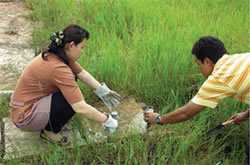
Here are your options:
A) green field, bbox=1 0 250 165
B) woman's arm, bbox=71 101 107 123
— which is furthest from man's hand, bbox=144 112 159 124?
woman's arm, bbox=71 101 107 123

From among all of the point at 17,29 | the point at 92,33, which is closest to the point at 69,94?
the point at 92,33

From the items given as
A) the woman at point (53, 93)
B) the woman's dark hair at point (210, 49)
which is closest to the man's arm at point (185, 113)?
the woman's dark hair at point (210, 49)

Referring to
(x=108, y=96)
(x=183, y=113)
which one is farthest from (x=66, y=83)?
(x=183, y=113)

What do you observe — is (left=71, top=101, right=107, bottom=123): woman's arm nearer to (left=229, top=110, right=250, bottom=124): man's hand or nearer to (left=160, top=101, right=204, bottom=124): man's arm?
(left=160, top=101, right=204, bottom=124): man's arm

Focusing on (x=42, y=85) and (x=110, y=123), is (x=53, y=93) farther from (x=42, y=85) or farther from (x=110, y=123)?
(x=110, y=123)

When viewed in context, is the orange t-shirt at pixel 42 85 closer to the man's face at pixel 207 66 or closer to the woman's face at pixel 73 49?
the woman's face at pixel 73 49

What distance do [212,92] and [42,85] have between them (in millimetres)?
1154

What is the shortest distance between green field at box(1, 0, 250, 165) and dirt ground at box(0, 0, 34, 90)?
161 mm

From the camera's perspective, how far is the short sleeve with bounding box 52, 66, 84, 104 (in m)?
3.10

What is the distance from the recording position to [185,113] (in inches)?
116

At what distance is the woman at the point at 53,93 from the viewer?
123 inches

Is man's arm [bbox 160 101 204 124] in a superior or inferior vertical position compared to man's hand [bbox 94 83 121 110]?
superior

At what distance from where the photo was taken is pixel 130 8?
5234 millimetres

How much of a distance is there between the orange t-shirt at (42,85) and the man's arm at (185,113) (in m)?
0.60
